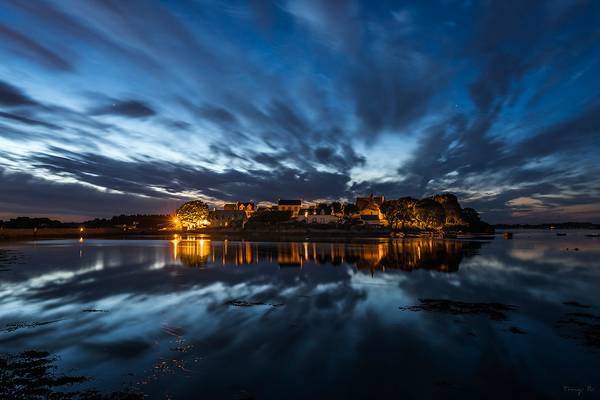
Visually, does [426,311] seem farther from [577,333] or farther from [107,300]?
[107,300]

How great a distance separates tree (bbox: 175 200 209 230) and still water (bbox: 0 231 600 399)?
112m

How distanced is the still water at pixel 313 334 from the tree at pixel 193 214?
112 meters

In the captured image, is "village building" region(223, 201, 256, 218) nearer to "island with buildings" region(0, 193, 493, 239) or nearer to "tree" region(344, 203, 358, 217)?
"island with buildings" region(0, 193, 493, 239)

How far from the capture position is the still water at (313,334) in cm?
869

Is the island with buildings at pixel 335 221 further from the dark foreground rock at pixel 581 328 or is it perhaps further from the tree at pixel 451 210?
the dark foreground rock at pixel 581 328

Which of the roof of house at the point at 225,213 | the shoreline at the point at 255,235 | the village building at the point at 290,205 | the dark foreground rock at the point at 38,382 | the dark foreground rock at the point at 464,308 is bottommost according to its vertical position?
the dark foreground rock at the point at 464,308

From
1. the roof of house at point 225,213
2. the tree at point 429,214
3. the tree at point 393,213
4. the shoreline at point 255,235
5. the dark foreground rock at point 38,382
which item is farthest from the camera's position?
the roof of house at point 225,213

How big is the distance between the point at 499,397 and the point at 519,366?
242cm

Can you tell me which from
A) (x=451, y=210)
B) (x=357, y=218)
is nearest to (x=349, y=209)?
(x=357, y=218)

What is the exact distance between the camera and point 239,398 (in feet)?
25.9

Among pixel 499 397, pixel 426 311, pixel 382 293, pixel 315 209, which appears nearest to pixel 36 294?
pixel 382 293

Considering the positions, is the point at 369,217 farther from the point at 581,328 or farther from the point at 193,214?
the point at 581,328

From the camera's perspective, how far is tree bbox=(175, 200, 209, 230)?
444 ft

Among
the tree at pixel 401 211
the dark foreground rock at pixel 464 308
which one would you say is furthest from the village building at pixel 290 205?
the dark foreground rock at pixel 464 308
